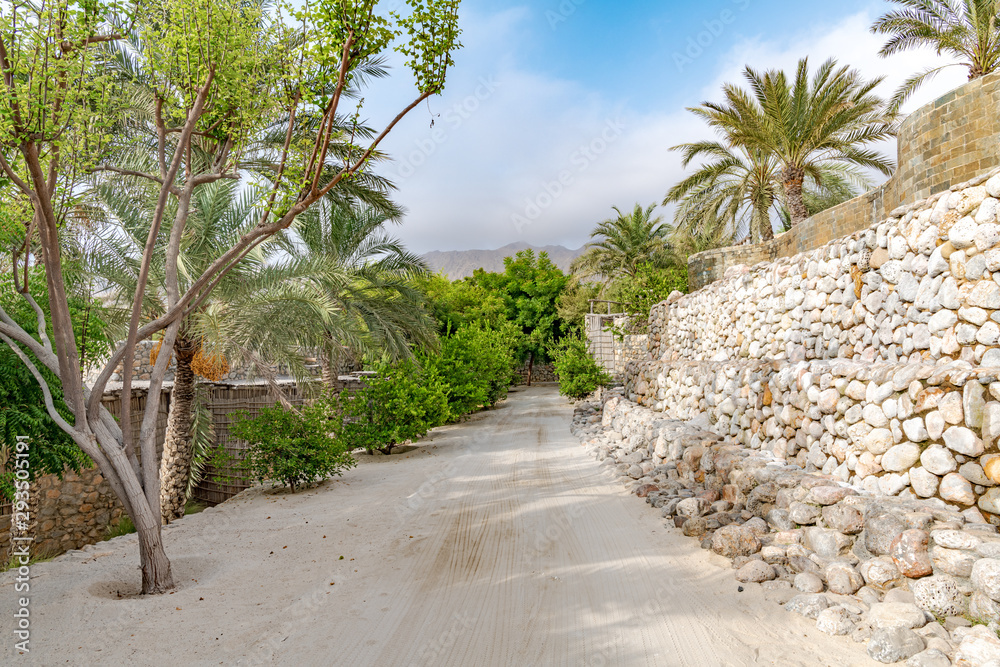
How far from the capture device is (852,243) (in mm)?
6207

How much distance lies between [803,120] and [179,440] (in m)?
16.3

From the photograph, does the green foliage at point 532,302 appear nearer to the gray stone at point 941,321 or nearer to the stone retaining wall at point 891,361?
the stone retaining wall at point 891,361

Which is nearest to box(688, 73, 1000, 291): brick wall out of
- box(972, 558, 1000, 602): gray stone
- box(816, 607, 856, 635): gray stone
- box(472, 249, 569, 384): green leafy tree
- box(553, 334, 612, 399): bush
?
box(972, 558, 1000, 602): gray stone

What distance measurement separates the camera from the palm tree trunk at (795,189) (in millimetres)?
15378

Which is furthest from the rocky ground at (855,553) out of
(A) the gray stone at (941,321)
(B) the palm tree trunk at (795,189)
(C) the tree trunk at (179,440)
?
(B) the palm tree trunk at (795,189)

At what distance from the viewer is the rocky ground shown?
3.21m

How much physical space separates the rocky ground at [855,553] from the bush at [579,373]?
13244mm

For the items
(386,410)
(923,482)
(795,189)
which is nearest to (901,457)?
(923,482)

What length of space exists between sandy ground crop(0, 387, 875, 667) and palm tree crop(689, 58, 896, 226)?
40.2ft

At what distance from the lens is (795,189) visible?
15.5 metres

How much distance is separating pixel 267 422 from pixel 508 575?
16.9 ft

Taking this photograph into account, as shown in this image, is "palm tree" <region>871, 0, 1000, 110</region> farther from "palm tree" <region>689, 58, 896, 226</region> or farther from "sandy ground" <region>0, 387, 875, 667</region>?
"sandy ground" <region>0, 387, 875, 667</region>

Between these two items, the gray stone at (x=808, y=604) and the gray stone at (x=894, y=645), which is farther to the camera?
the gray stone at (x=808, y=604)

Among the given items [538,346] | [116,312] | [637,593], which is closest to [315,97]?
[637,593]
